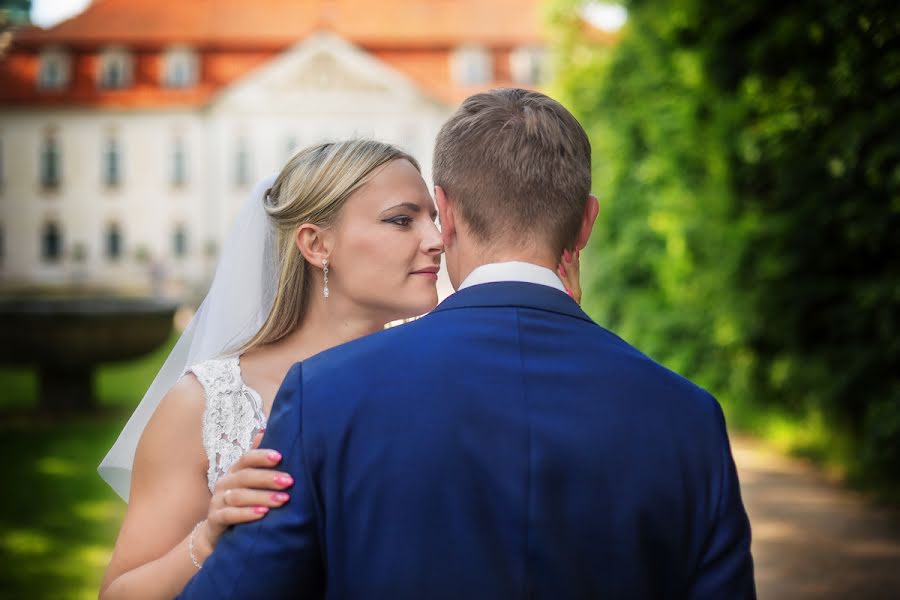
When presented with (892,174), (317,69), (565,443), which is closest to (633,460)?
(565,443)

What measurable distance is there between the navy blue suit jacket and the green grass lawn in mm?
4247

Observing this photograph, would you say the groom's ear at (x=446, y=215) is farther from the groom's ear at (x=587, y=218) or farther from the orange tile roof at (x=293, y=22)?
the orange tile roof at (x=293, y=22)

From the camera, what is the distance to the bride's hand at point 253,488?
157cm

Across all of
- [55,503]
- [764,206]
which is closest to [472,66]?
[764,206]

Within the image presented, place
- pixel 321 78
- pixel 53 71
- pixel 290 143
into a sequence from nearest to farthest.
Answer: pixel 321 78, pixel 290 143, pixel 53 71

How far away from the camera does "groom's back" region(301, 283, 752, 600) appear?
1.51m

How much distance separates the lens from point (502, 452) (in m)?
1.51

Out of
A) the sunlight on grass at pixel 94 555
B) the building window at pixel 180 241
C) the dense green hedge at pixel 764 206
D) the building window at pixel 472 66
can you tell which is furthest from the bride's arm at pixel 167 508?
the building window at pixel 180 241

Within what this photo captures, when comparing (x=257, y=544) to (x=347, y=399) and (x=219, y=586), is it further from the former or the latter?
(x=347, y=399)

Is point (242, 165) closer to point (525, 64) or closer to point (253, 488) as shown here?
point (525, 64)

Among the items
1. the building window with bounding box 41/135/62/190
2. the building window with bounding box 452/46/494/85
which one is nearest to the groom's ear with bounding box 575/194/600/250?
the building window with bounding box 452/46/494/85

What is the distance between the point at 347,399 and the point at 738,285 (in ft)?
23.4

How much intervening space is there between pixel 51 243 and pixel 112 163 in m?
5.12

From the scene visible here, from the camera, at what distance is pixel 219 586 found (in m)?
1.58
